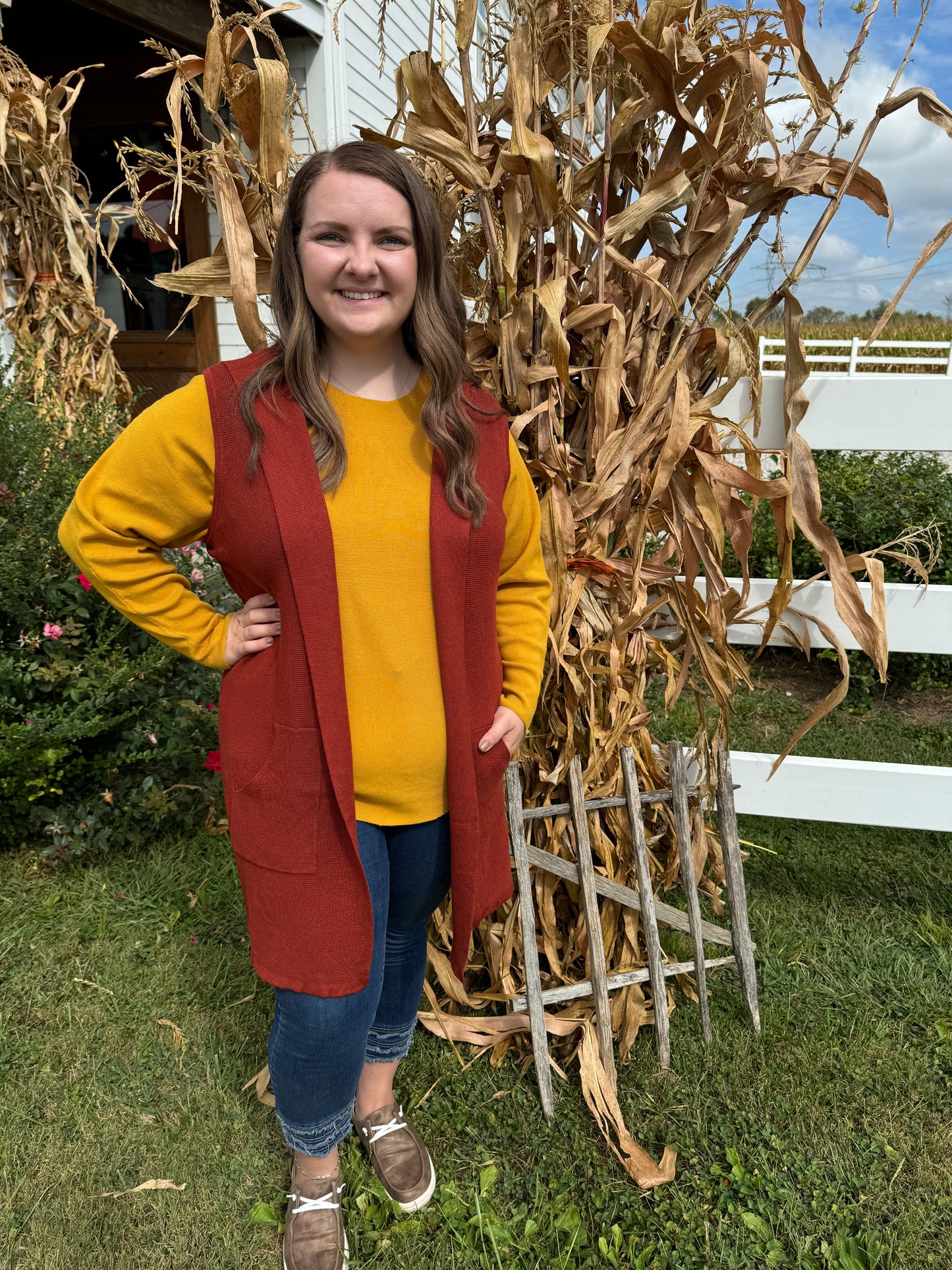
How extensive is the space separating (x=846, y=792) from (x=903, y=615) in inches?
21.3

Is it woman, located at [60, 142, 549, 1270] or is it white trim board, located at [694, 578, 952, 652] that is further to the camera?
white trim board, located at [694, 578, 952, 652]

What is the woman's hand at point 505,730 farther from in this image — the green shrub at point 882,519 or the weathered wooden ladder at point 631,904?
the green shrub at point 882,519

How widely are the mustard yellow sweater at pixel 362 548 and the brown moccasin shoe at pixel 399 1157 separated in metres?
0.88

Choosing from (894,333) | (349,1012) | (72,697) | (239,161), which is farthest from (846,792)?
(894,333)

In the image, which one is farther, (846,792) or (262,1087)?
(846,792)

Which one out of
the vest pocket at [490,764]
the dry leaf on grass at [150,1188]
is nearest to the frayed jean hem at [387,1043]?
the dry leaf on grass at [150,1188]

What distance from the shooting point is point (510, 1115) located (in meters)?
2.12

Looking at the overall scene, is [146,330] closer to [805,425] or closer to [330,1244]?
[805,425]

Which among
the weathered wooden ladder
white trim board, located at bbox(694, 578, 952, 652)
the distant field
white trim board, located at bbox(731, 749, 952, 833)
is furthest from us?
the distant field

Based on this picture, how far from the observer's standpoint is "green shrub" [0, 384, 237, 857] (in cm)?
290

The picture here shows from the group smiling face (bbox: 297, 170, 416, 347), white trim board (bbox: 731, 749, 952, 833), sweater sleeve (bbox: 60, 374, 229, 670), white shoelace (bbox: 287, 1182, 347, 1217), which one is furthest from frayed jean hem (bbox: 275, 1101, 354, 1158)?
smiling face (bbox: 297, 170, 416, 347)

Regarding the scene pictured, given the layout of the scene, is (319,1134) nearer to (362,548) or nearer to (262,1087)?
(262,1087)

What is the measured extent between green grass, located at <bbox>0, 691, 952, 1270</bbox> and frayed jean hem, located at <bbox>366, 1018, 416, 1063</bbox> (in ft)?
0.82

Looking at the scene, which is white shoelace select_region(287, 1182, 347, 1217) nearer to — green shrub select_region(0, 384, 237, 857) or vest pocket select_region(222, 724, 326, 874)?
vest pocket select_region(222, 724, 326, 874)
